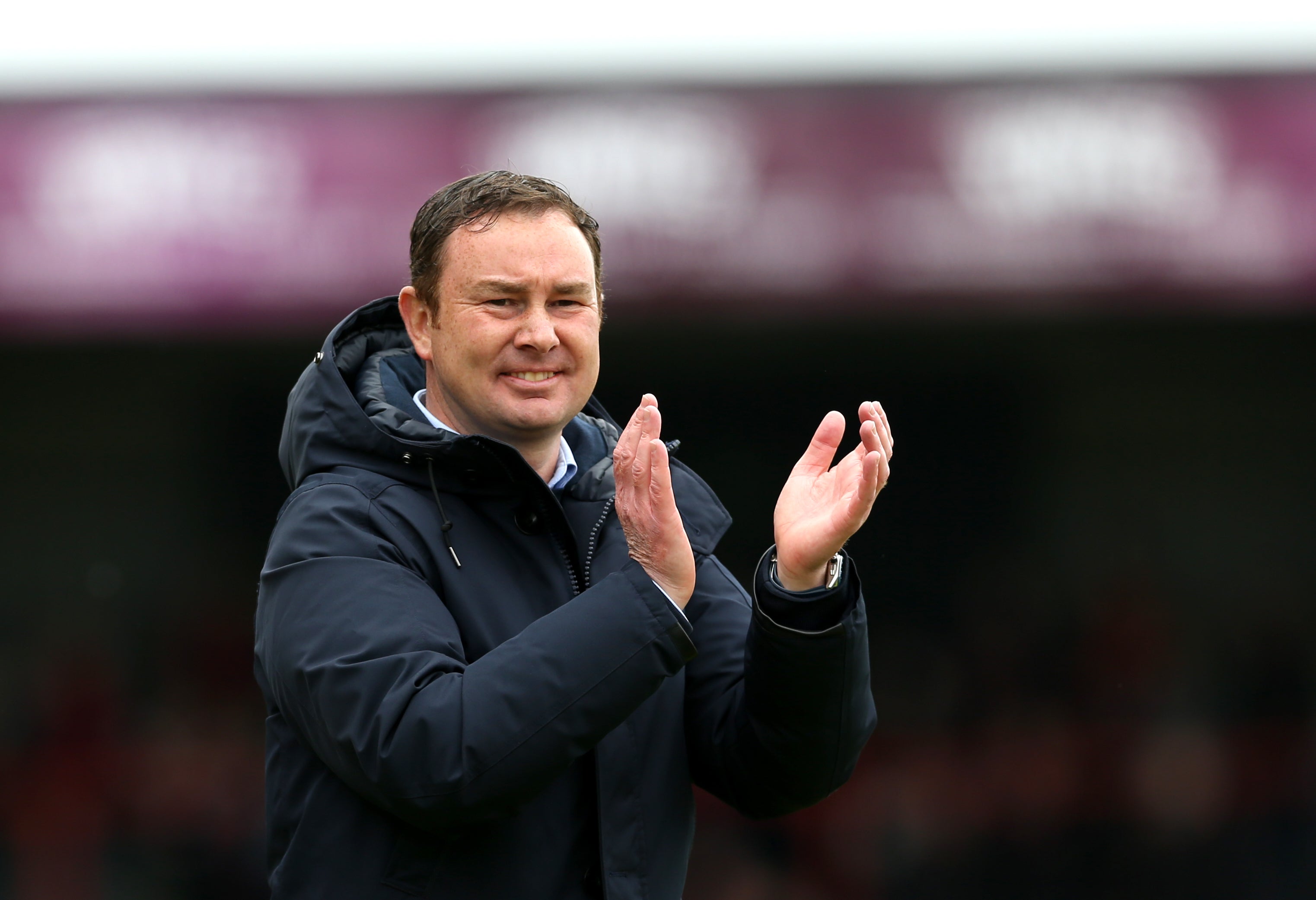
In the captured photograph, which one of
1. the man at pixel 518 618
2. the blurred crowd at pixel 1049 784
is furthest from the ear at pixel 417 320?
the blurred crowd at pixel 1049 784

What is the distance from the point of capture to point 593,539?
162 centimetres

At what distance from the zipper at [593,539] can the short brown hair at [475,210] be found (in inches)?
10.3

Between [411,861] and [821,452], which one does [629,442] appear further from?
[411,861]

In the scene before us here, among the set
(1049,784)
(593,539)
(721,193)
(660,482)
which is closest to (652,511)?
(660,482)

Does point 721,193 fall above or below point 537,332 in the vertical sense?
below

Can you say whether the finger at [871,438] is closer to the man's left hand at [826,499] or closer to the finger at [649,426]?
the man's left hand at [826,499]

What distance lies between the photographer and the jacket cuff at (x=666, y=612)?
1394mm

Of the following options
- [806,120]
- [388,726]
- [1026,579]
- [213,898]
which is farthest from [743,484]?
[388,726]

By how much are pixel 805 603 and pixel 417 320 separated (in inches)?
23.1

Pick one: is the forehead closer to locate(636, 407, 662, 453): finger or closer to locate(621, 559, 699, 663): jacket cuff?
locate(636, 407, 662, 453): finger

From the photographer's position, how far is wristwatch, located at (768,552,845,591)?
1.56 metres

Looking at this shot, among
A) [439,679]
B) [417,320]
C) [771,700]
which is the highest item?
[417,320]

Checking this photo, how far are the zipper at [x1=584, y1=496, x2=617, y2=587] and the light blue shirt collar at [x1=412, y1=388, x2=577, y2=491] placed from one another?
0.21 ft

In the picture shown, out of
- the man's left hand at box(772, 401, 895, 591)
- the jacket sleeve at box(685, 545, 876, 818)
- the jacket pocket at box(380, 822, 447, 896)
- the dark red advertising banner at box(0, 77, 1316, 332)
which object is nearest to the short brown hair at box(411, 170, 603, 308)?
the man's left hand at box(772, 401, 895, 591)
